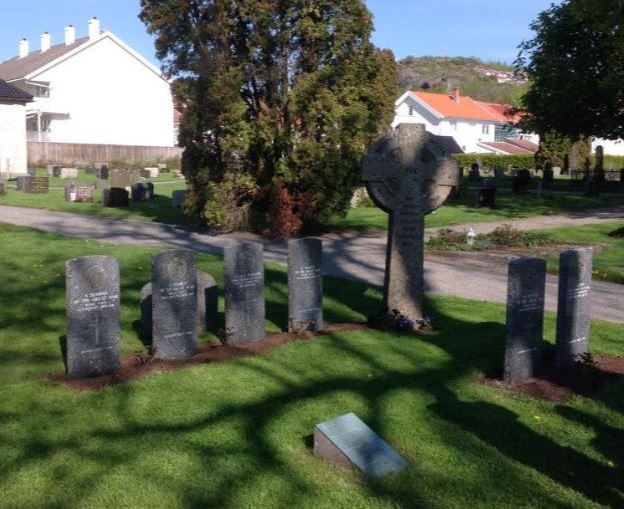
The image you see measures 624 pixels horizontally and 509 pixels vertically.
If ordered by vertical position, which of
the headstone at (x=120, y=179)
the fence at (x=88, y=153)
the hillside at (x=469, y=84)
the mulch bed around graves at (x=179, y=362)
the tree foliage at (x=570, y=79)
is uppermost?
the hillside at (x=469, y=84)

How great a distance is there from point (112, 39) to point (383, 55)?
3584 cm

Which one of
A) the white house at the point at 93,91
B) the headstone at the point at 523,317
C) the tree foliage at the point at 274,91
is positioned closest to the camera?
the headstone at the point at 523,317

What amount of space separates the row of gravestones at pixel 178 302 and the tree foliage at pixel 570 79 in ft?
73.9

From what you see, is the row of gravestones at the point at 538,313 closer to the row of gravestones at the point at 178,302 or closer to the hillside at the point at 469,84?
the row of gravestones at the point at 178,302

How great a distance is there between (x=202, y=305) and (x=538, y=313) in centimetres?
396

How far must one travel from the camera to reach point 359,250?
54.8 ft

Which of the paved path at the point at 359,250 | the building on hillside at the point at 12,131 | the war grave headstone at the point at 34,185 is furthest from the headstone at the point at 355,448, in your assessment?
the building on hillside at the point at 12,131

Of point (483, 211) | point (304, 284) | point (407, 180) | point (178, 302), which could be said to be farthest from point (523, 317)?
point (483, 211)

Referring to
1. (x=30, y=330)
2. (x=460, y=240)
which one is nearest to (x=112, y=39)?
(x=460, y=240)

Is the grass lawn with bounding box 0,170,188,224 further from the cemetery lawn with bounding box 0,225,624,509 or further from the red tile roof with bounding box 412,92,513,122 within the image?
the red tile roof with bounding box 412,92,513,122

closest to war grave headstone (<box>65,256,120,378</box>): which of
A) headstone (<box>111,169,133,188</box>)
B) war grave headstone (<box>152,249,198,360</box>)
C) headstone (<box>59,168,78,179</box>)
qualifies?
war grave headstone (<box>152,249,198,360</box>)

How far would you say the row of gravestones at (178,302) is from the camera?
715 cm

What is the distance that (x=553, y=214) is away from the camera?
26.6m

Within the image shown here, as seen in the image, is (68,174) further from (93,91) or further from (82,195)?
(93,91)
